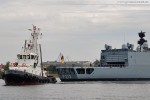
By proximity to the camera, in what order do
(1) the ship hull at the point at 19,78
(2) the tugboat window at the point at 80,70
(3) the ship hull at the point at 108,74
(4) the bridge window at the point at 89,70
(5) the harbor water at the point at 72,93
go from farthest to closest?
1. (2) the tugboat window at the point at 80,70
2. (4) the bridge window at the point at 89,70
3. (3) the ship hull at the point at 108,74
4. (1) the ship hull at the point at 19,78
5. (5) the harbor water at the point at 72,93

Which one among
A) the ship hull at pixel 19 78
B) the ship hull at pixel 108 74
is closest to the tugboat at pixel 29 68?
the ship hull at pixel 19 78

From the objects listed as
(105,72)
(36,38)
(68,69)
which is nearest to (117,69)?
(105,72)

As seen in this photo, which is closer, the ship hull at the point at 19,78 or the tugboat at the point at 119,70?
the ship hull at the point at 19,78

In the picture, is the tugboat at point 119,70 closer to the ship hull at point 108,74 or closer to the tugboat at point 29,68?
the ship hull at point 108,74

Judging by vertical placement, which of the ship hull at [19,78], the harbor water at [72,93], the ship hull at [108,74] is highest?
the ship hull at [108,74]

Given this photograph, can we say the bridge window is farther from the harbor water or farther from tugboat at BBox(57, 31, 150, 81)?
the harbor water

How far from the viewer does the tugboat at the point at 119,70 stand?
458 feet

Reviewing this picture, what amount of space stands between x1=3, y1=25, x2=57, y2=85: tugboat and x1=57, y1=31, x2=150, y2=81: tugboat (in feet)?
114

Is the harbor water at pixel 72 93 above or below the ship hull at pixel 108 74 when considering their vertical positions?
below

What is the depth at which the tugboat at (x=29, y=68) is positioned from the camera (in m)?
94.6

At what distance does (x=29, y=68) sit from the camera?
98250 millimetres

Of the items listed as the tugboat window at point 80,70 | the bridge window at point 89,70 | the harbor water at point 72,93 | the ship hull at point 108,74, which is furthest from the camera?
the tugboat window at point 80,70

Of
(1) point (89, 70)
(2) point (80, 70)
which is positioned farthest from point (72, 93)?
(2) point (80, 70)

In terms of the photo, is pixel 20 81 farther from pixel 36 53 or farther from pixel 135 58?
pixel 135 58
